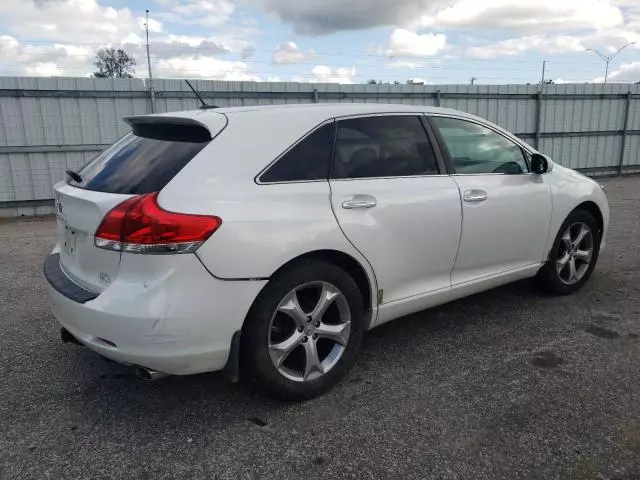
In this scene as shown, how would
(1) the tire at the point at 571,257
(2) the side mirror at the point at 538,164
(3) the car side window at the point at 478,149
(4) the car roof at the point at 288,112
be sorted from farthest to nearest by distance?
(1) the tire at the point at 571,257, (2) the side mirror at the point at 538,164, (3) the car side window at the point at 478,149, (4) the car roof at the point at 288,112

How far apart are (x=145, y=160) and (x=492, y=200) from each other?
234 cm

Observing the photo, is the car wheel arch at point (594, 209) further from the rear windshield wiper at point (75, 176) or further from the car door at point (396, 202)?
the rear windshield wiper at point (75, 176)

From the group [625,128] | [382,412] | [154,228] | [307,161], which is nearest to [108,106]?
[307,161]

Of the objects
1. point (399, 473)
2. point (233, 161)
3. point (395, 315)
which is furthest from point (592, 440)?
point (233, 161)

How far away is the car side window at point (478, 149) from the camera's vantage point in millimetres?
3799

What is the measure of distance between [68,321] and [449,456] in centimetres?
204

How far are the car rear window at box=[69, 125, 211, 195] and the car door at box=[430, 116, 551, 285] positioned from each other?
5.68 feet

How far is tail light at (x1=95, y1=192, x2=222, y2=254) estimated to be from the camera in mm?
2527

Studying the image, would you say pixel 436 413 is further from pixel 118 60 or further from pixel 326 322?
pixel 118 60

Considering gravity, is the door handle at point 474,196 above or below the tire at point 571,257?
above

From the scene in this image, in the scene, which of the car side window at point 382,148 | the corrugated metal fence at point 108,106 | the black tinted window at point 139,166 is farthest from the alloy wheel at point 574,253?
the corrugated metal fence at point 108,106

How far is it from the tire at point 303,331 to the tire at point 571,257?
209 cm

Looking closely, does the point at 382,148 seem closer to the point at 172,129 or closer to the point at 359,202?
the point at 359,202

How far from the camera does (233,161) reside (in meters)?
2.81
